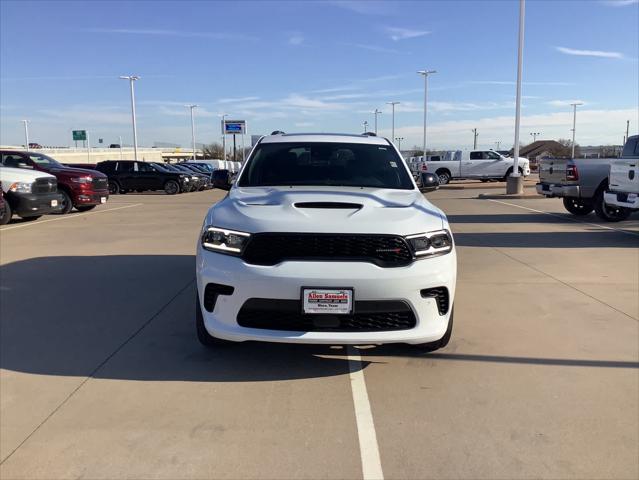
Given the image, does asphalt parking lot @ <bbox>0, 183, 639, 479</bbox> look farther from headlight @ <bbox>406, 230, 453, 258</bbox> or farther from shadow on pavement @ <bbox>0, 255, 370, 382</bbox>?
headlight @ <bbox>406, 230, 453, 258</bbox>

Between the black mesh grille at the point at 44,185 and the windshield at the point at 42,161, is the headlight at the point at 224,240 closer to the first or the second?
the black mesh grille at the point at 44,185

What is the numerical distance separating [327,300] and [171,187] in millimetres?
24856

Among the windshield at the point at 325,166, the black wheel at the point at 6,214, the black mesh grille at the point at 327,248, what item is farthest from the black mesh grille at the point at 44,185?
the black mesh grille at the point at 327,248

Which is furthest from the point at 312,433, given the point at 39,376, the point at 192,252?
the point at 192,252

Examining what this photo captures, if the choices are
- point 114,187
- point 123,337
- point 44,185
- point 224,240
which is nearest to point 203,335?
point 224,240

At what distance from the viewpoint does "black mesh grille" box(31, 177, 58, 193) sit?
1250 cm

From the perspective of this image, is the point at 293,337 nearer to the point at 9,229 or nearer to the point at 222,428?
the point at 222,428

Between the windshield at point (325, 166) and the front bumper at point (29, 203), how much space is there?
28.8 feet

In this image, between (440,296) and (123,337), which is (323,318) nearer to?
(440,296)

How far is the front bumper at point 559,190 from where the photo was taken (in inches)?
528

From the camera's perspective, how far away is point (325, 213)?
3.90 meters

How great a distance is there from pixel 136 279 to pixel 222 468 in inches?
181

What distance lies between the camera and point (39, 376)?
401cm

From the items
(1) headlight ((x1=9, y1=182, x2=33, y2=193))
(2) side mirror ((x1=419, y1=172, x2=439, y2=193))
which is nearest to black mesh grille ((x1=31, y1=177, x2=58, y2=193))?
(1) headlight ((x1=9, y1=182, x2=33, y2=193))
